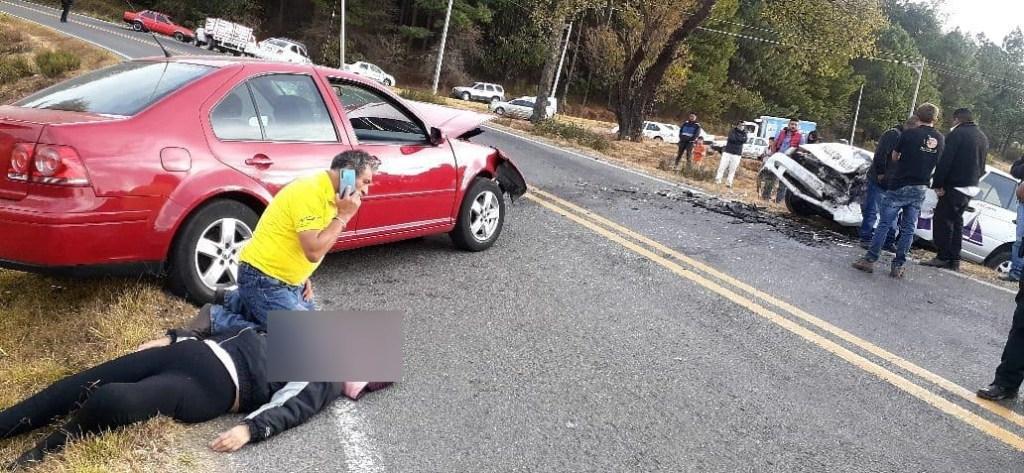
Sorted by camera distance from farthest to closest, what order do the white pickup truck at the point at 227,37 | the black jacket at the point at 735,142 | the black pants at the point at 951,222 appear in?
the white pickup truck at the point at 227,37 → the black jacket at the point at 735,142 → the black pants at the point at 951,222

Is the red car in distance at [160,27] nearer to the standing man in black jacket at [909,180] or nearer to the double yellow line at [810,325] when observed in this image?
the double yellow line at [810,325]

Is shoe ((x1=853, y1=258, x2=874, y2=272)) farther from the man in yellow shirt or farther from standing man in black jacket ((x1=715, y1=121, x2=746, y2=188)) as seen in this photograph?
standing man in black jacket ((x1=715, y1=121, x2=746, y2=188))

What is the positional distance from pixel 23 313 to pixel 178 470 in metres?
2.05

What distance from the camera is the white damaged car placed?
9.77 m

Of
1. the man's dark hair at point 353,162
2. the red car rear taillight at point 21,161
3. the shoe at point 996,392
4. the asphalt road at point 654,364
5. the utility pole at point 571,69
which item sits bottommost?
the asphalt road at point 654,364

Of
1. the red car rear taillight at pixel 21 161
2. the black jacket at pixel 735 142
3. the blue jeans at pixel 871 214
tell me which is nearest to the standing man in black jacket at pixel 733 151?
the black jacket at pixel 735 142

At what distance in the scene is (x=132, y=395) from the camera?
2.79 meters

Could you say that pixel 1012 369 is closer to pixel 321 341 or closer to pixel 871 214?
pixel 321 341

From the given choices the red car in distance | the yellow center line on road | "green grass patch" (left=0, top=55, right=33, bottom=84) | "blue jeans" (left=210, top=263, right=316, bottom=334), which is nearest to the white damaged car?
the yellow center line on road

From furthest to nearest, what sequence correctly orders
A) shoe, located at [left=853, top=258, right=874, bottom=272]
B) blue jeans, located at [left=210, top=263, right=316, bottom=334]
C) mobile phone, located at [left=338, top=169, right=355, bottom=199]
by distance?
shoe, located at [left=853, top=258, right=874, bottom=272]
blue jeans, located at [left=210, top=263, right=316, bottom=334]
mobile phone, located at [left=338, top=169, right=355, bottom=199]

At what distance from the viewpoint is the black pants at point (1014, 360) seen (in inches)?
169

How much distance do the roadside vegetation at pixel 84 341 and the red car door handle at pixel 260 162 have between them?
36.1 inches

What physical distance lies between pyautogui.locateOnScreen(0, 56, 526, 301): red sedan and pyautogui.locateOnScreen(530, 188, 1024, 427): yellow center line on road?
8.55ft

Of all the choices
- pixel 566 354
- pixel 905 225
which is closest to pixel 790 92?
pixel 905 225
